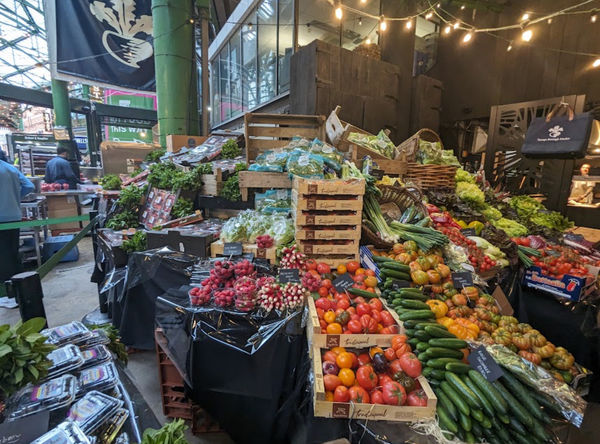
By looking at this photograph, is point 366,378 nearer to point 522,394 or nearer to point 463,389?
point 463,389

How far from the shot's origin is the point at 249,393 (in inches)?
76.8

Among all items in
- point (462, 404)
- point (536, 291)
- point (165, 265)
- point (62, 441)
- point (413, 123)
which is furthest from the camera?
point (413, 123)

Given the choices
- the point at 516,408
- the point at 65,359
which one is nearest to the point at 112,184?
the point at 65,359

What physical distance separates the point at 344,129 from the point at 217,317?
2.78 metres

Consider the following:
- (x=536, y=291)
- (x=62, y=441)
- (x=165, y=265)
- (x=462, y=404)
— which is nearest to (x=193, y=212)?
(x=165, y=265)

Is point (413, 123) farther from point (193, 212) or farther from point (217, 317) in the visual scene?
point (217, 317)

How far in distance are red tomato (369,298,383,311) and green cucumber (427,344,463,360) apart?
0.42m

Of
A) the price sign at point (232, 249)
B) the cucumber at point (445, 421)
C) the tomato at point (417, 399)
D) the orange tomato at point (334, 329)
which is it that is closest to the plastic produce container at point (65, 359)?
the price sign at point (232, 249)

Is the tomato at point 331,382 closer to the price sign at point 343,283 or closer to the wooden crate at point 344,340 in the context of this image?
the wooden crate at point 344,340

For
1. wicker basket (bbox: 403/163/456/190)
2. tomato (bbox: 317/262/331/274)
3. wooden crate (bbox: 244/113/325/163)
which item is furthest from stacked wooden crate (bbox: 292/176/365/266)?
wicker basket (bbox: 403/163/456/190)

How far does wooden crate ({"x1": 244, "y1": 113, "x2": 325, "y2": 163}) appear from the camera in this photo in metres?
4.06

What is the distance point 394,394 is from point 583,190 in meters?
8.17

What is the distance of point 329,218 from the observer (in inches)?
96.4

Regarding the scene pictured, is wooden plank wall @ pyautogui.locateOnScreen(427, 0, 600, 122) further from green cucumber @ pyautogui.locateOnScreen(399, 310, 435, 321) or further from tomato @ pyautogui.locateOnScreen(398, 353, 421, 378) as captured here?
tomato @ pyautogui.locateOnScreen(398, 353, 421, 378)
